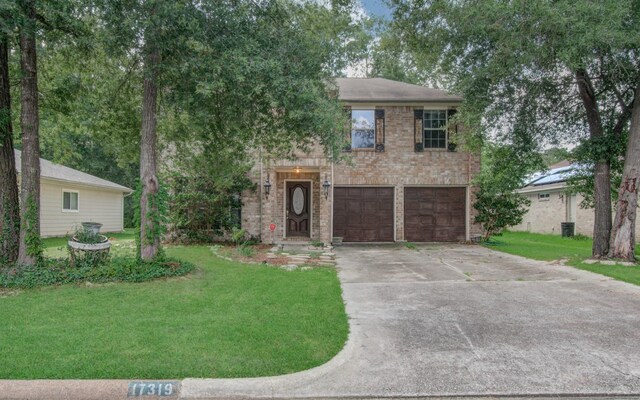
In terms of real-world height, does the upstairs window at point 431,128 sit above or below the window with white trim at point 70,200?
above

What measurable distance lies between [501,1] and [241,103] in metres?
5.95

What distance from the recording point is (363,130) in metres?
14.8

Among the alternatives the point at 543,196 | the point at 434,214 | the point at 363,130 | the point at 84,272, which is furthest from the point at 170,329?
the point at 543,196

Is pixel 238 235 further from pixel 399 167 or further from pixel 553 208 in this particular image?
pixel 553 208

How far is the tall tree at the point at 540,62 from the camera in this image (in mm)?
8094

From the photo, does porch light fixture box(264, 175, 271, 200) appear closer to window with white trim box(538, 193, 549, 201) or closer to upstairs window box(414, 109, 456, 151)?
upstairs window box(414, 109, 456, 151)

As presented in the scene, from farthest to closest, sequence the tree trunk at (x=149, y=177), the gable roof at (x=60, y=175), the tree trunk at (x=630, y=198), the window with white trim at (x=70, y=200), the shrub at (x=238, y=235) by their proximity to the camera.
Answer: the window with white trim at (x=70, y=200) → the gable roof at (x=60, y=175) → the shrub at (x=238, y=235) → the tree trunk at (x=630, y=198) → the tree trunk at (x=149, y=177)

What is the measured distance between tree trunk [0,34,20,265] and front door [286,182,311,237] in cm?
865

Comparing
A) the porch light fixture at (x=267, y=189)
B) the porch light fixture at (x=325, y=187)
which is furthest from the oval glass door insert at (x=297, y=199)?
the porch light fixture at (x=325, y=187)

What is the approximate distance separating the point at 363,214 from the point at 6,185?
34.6 feet

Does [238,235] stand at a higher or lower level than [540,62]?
lower

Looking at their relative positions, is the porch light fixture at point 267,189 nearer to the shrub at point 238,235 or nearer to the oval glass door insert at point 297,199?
the shrub at point 238,235

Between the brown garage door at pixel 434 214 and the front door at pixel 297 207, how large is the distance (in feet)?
12.0

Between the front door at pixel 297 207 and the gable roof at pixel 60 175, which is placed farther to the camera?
the gable roof at pixel 60 175
